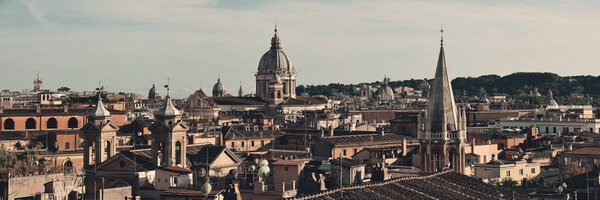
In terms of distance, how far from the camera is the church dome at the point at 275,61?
166 metres

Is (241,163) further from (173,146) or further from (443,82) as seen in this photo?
(443,82)

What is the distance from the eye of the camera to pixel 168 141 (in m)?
49.7

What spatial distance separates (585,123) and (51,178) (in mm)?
71155

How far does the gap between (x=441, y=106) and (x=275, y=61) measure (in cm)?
10749

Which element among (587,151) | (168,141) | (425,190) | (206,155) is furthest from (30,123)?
(425,190)

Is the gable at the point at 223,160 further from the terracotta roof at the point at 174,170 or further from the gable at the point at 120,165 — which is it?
the terracotta roof at the point at 174,170

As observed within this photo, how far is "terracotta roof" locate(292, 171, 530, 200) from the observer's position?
34094 mm

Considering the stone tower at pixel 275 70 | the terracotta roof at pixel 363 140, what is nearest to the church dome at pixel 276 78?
the stone tower at pixel 275 70

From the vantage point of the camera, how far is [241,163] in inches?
2080

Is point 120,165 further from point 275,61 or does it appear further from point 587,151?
point 275,61

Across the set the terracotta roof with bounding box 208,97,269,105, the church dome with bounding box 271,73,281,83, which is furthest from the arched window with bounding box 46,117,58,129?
the church dome with bounding box 271,73,281,83

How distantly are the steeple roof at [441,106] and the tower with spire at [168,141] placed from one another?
1409cm

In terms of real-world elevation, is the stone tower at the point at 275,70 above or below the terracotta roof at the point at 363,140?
above

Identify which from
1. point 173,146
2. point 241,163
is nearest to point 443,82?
point 241,163
